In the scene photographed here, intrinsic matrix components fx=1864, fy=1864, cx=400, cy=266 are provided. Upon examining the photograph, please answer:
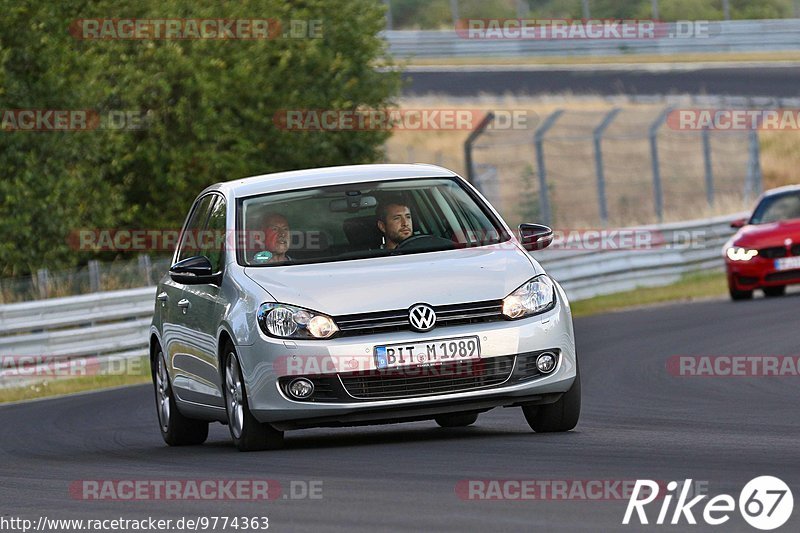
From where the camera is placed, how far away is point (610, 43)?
54.2 m

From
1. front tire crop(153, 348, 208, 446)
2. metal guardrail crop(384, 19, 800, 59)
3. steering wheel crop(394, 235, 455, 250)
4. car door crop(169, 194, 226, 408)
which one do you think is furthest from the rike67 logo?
metal guardrail crop(384, 19, 800, 59)

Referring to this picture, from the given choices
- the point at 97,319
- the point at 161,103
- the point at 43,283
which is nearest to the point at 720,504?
the point at 97,319

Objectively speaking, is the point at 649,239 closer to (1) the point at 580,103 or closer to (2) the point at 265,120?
(2) the point at 265,120

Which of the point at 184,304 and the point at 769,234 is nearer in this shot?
the point at 184,304

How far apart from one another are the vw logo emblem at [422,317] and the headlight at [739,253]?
1383 cm

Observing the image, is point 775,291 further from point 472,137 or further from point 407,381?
point 407,381

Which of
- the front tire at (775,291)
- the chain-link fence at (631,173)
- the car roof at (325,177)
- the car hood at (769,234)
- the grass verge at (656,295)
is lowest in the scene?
the chain-link fence at (631,173)

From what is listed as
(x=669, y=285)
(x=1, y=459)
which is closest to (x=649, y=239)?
(x=669, y=285)

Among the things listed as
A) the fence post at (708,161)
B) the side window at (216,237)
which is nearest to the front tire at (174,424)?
the side window at (216,237)

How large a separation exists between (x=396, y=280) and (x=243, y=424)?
3.85 feet

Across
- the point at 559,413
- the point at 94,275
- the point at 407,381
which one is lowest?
the point at 94,275

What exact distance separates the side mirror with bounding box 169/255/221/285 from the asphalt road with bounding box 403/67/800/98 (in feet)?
117

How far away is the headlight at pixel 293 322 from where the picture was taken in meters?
9.77

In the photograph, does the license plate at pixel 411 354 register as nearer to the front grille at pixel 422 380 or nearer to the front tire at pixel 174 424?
the front grille at pixel 422 380
